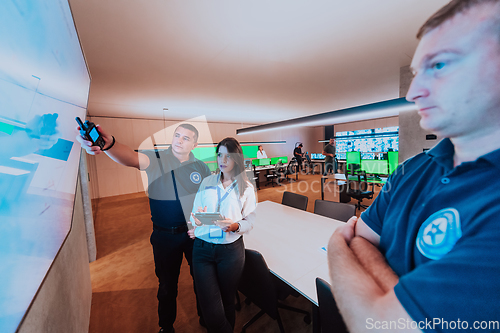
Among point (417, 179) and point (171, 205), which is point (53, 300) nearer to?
point (171, 205)

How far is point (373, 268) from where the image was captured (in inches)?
25.0

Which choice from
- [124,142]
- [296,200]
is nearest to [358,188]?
[296,200]

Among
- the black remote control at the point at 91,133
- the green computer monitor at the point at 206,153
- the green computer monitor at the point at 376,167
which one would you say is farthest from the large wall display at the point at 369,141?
the black remote control at the point at 91,133

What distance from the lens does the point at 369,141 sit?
36.1 ft

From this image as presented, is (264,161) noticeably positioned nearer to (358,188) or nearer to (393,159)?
(358,188)

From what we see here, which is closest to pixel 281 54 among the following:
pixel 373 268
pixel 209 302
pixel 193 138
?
pixel 193 138

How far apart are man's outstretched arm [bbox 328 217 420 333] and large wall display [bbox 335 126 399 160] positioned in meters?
11.6

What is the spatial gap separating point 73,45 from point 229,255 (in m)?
1.76

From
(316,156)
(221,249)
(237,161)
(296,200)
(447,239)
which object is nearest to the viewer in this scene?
(447,239)

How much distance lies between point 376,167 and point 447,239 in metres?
5.60

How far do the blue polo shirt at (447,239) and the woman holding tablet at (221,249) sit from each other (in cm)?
106

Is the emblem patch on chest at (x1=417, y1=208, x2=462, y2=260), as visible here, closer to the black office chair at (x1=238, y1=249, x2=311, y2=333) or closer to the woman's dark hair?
the black office chair at (x1=238, y1=249, x2=311, y2=333)

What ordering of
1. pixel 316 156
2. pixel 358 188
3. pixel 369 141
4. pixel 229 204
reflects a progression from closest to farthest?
pixel 229 204 < pixel 358 188 < pixel 369 141 < pixel 316 156

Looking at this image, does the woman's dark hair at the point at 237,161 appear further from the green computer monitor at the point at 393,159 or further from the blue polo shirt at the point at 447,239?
the green computer monitor at the point at 393,159
